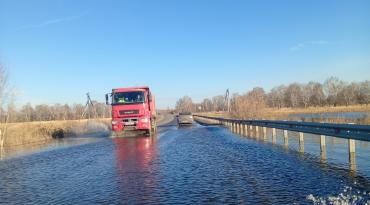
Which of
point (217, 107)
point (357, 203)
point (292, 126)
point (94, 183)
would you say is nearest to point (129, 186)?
point (94, 183)

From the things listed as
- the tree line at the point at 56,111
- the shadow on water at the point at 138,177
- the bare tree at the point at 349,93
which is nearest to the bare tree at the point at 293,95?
the bare tree at the point at 349,93

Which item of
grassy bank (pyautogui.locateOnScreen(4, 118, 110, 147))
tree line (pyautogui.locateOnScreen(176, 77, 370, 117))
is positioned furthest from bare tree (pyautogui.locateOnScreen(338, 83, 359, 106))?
grassy bank (pyautogui.locateOnScreen(4, 118, 110, 147))

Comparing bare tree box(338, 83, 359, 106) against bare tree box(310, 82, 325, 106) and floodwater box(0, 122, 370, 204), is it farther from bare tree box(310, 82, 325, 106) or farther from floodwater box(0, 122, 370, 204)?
floodwater box(0, 122, 370, 204)

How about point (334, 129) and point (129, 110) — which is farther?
point (129, 110)

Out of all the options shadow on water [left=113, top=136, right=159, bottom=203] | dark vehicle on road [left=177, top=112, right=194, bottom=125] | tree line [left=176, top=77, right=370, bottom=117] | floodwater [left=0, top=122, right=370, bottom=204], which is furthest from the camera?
tree line [left=176, top=77, right=370, bottom=117]

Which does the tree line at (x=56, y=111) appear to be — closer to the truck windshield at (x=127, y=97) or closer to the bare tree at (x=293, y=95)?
the bare tree at (x=293, y=95)

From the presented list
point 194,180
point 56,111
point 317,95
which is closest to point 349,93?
point 317,95

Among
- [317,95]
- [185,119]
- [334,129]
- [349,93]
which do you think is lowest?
[185,119]

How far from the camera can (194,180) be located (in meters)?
10.7

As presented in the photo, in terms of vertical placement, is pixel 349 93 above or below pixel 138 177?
above

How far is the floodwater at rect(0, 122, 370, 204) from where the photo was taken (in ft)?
27.8

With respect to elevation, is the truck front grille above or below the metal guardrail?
above

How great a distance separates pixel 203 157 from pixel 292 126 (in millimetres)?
6077

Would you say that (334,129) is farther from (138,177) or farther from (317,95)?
(317,95)
